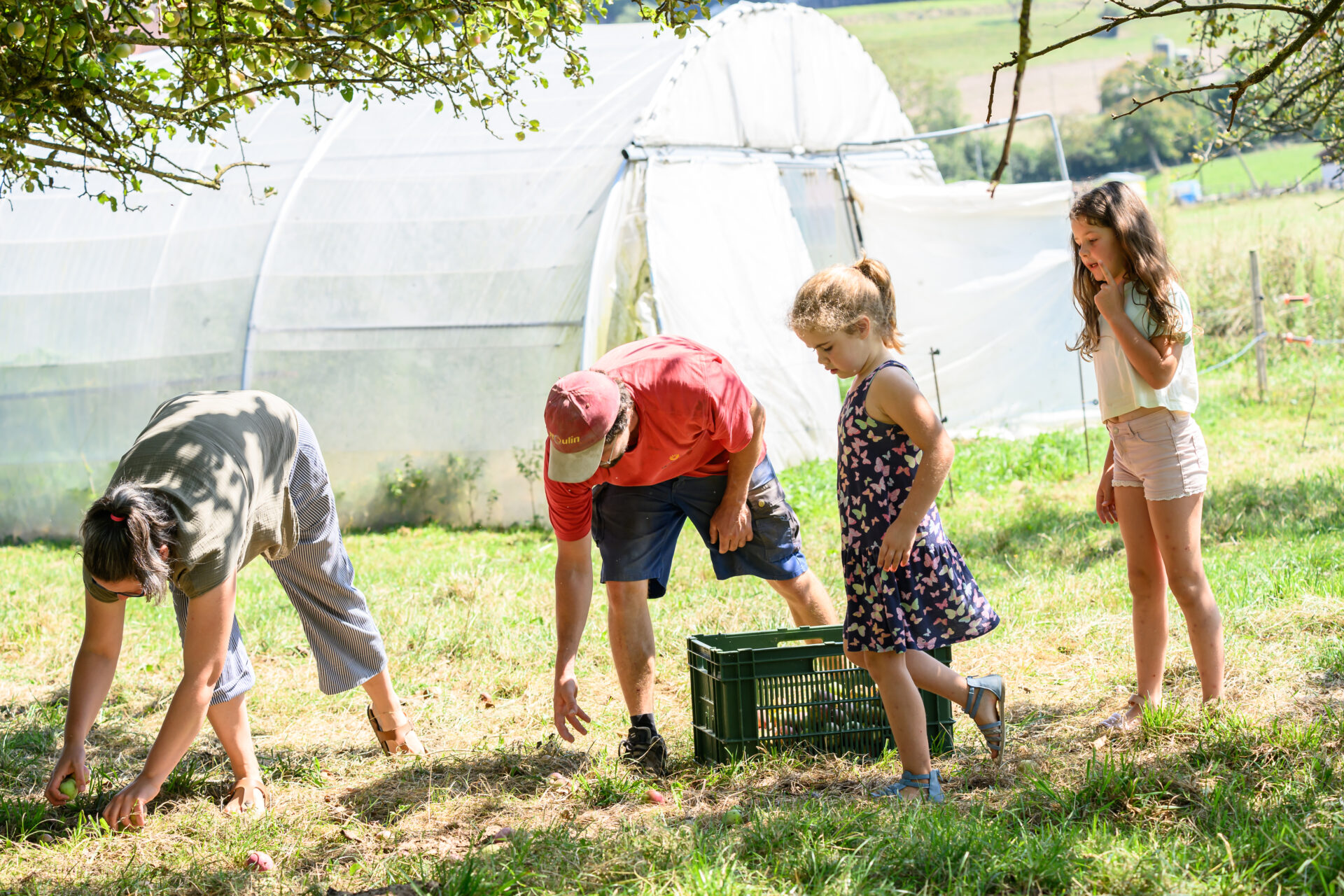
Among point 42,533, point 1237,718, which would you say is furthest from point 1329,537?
point 42,533

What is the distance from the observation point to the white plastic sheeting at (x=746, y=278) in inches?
346

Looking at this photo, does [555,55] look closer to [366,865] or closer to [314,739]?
[314,739]

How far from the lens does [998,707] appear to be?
3576mm

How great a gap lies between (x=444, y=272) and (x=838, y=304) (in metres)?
6.05

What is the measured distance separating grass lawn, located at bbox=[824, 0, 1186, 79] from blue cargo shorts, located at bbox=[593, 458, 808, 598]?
84095 millimetres

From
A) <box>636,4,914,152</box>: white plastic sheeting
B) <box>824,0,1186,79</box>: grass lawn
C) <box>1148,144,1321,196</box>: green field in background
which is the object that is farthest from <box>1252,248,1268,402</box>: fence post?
→ <box>824,0,1186,79</box>: grass lawn

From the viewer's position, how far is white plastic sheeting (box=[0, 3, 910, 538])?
8.75m

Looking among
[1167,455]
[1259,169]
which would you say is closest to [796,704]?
[1167,455]

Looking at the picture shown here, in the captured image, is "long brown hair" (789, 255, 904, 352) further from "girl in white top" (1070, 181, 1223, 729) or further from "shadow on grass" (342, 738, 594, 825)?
"shadow on grass" (342, 738, 594, 825)

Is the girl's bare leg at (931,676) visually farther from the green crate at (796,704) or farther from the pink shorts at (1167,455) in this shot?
the pink shorts at (1167,455)

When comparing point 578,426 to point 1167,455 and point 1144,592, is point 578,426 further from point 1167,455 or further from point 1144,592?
point 1144,592

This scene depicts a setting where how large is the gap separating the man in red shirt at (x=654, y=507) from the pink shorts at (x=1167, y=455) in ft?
3.89

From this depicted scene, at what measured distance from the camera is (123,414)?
31.1ft

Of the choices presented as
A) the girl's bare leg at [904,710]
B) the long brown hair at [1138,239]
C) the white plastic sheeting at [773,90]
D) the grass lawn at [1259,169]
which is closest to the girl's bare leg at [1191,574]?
the long brown hair at [1138,239]
